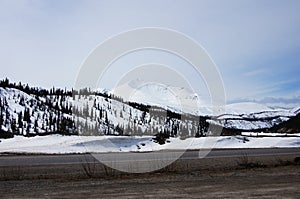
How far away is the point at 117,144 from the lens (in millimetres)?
57375

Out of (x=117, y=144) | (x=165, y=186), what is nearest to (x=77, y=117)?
(x=117, y=144)

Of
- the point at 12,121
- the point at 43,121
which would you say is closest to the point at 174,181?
the point at 12,121

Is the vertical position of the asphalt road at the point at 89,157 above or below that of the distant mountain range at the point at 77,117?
below

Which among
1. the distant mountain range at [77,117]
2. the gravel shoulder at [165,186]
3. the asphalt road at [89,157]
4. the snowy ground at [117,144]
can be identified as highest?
the distant mountain range at [77,117]

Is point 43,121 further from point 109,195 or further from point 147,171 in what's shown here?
point 109,195

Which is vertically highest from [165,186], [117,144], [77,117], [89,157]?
[77,117]

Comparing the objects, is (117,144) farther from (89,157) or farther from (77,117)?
(77,117)

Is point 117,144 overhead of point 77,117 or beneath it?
beneath

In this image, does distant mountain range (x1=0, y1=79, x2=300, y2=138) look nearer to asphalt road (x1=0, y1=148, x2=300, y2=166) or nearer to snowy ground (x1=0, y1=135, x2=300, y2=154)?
snowy ground (x1=0, y1=135, x2=300, y2=154)

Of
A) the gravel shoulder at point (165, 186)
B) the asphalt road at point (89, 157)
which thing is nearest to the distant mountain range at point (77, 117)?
the asphalt road at point (89, 157)

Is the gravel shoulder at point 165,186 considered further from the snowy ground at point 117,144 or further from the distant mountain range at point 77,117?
the distant mountain range at point 77,117

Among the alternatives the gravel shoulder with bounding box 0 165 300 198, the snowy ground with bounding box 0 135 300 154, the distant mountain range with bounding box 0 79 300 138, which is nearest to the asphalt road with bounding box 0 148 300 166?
the snowy ground with bounding box 0 135 300 154

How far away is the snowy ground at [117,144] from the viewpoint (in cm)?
5312

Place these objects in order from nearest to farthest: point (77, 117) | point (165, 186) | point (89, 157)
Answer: point (165, 186)
point (89, 157)
point (77, 117)
